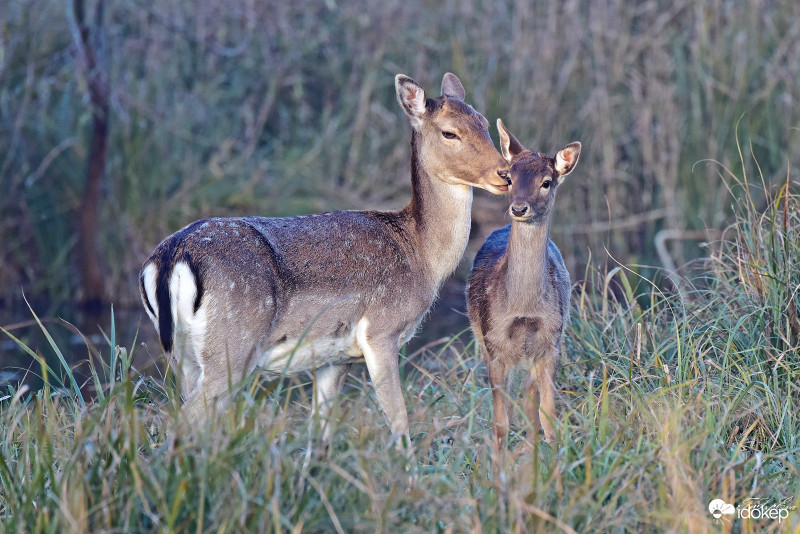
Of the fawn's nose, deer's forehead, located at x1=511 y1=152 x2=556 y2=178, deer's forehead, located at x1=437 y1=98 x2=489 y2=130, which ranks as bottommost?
the fawn's nose

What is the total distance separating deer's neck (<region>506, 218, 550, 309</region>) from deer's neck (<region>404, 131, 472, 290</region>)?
1.62ft

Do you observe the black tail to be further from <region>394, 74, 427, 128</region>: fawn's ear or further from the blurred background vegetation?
the blurred background vegetation

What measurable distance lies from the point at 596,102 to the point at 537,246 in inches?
204

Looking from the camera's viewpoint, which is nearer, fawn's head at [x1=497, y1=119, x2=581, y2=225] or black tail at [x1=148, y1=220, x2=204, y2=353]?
black tail at [x1=148, y1=220, x2=204, y2=353]

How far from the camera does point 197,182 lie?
9867 millimetres

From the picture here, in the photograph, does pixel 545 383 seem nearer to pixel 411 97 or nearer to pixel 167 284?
pixel 411 97

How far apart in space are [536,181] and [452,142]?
654mm

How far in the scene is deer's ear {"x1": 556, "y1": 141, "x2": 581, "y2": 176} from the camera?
4867 mm

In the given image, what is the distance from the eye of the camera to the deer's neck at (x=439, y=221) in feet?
17.4

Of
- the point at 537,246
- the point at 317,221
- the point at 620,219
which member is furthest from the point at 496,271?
the point at 620,219

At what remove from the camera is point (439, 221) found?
5336 mm

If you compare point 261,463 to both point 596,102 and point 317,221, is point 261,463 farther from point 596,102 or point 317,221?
point 596,102

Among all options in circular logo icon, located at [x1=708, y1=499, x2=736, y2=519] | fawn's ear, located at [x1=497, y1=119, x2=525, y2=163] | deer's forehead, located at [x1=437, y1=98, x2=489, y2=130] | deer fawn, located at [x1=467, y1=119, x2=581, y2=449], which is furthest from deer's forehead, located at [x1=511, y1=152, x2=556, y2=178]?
circular logo icon, located at [x1=708, y1=499, x2=736, y2=519]

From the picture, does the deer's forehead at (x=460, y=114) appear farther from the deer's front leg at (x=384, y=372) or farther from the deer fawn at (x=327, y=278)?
the deer's front leg at (x=384, y=372)
